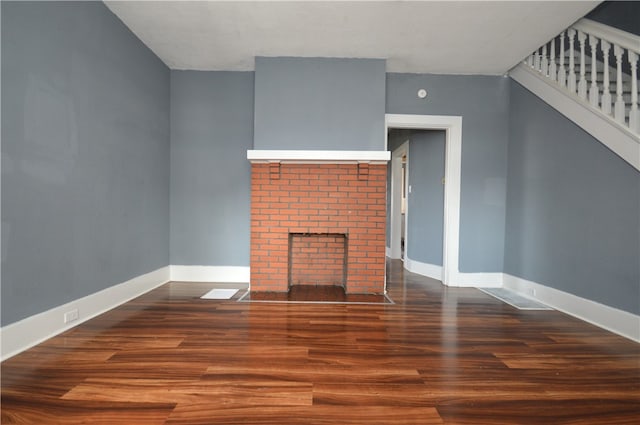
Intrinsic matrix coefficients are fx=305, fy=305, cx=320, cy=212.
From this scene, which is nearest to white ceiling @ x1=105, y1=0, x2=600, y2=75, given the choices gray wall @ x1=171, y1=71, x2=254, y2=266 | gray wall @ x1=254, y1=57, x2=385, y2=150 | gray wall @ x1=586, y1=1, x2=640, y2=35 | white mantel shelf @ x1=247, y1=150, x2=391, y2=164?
gray wall @ x1=254, y1=57, x2=385, y2=150

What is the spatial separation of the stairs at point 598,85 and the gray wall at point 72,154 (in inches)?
170

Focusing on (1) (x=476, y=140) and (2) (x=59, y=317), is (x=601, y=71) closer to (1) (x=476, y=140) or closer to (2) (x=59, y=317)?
(1) (x=476, y=140)

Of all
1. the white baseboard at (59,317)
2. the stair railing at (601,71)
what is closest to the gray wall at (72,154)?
the white baseboard at (59,317)

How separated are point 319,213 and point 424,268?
81.3 inches

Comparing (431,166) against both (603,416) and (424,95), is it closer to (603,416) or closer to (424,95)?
(424,95)

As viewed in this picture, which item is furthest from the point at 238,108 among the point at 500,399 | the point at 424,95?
the point at 500,399

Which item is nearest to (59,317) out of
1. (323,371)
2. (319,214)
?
(323,371)

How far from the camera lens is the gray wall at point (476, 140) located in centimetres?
396

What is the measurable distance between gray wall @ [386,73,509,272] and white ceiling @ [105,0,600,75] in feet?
0.82

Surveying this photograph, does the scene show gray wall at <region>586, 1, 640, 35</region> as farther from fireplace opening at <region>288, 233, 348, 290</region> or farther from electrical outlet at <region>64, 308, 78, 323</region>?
electrical outlet at <region>64, 308, 78, 323</region>

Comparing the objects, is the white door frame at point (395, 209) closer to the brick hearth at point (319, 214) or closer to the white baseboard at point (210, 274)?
the brick hearth at point (319, 214)

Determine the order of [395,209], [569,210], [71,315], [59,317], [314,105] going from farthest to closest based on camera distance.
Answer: [395,209] → [314,105] → [569,210] → [71,315] → [59,317]

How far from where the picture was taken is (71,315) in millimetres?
2348

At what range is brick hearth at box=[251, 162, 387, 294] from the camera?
3553 mm
